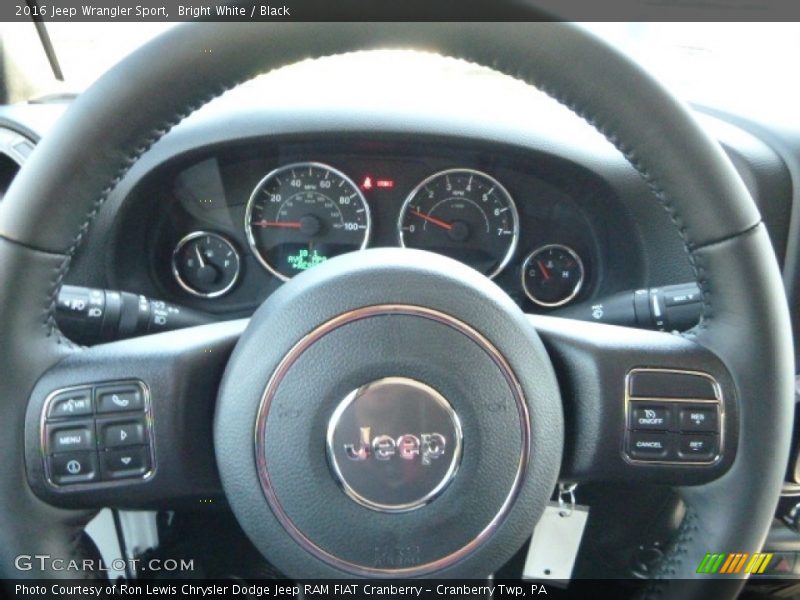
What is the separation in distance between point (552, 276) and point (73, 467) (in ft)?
3.94

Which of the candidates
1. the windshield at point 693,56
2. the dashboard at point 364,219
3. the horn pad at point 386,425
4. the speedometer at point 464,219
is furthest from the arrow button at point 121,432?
the windshield at point 693,56

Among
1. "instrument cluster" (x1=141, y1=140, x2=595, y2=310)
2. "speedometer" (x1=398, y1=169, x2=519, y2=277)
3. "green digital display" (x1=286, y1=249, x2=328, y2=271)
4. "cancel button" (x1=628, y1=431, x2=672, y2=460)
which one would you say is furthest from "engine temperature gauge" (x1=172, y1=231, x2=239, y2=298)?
"cancel button" (x1=628, y1=431, x2=672, y2=460)

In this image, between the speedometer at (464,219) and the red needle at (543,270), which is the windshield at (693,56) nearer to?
the speedometer at (464,219)

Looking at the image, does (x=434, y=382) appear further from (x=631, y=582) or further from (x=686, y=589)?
(x=631, y=582)

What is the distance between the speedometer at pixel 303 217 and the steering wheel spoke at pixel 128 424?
34.2 inches

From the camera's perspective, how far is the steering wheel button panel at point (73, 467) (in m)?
1.14

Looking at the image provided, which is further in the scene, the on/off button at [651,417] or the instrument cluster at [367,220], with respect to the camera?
the instrument cluster at [367,220]

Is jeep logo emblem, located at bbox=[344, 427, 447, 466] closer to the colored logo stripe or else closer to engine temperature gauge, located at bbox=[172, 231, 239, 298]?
the colored logo stripe

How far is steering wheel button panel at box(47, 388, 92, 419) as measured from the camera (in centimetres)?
113

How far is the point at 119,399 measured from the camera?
1.16 m

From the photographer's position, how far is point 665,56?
7.54 ft

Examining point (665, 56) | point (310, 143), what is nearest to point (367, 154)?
point (310, 143)

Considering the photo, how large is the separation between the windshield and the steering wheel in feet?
3.35

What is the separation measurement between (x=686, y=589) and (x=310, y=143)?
116 centimetres
